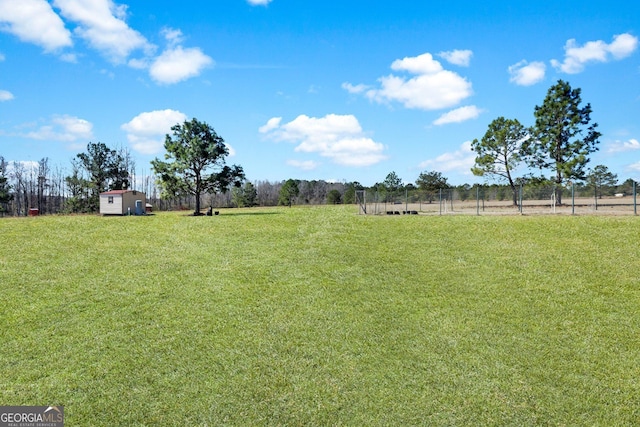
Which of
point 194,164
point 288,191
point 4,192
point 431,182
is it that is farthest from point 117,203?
point 431,182

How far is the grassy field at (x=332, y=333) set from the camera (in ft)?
21.9

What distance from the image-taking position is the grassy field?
6.66m

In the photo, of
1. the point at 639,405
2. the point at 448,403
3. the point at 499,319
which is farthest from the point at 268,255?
the point at 639,405

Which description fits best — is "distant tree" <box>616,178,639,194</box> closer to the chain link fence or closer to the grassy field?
the chain link fence

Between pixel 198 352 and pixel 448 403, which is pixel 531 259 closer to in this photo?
pixel 448 403

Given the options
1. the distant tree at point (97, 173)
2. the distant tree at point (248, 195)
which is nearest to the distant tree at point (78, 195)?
the distant tree at point (97, 173)

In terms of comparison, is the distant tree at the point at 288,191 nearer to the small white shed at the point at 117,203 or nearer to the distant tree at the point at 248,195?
the distant tree at the point at 248,195
